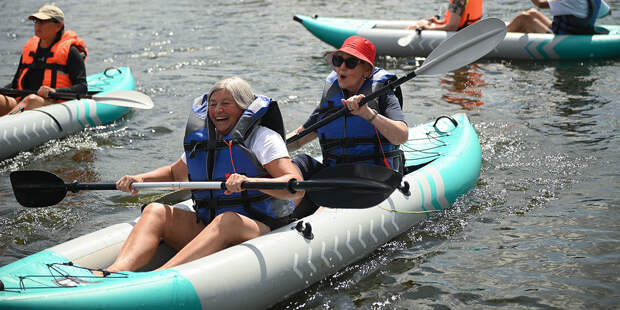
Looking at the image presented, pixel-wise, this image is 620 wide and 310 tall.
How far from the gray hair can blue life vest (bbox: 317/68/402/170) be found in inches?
33.1

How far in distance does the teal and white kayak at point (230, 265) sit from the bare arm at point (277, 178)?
0.25m

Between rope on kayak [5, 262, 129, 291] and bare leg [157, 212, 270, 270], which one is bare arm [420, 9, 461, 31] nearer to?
bare leg [157, 212, 270, 270]

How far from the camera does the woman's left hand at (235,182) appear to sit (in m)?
3.11

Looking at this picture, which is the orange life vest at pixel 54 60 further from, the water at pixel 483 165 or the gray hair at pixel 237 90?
the gray hair at pixel 237 90

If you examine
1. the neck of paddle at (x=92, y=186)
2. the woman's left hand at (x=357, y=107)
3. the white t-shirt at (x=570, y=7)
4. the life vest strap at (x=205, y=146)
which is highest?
the white t-shirt at (x=570, y=7)

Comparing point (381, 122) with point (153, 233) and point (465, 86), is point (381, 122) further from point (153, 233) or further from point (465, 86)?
point (465, 86)

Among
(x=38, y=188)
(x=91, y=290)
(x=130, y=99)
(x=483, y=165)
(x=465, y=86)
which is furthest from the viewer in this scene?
(x=465, y=86)

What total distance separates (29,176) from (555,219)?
3145mm

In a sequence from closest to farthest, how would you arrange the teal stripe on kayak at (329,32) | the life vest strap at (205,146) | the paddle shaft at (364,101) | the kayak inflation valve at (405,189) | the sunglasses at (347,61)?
the life vest strap at (205,146)
the paddle shaft at (364,101)
the sunglasses at (347,61)
the kayak inflation valve at (405,189)
the teal stripe on kayak at (329,32)

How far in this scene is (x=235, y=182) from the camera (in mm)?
3113

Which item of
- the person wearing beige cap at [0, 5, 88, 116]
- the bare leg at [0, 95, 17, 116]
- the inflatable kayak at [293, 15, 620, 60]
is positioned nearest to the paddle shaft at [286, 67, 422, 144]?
the person wearing beige cap at [0, 5, 88, 116]

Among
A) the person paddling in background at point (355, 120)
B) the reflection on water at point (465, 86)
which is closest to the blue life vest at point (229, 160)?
the person paddling in background at point (355, 120)

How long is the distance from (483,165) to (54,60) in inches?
154

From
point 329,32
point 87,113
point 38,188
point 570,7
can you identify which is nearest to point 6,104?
point 87,113
